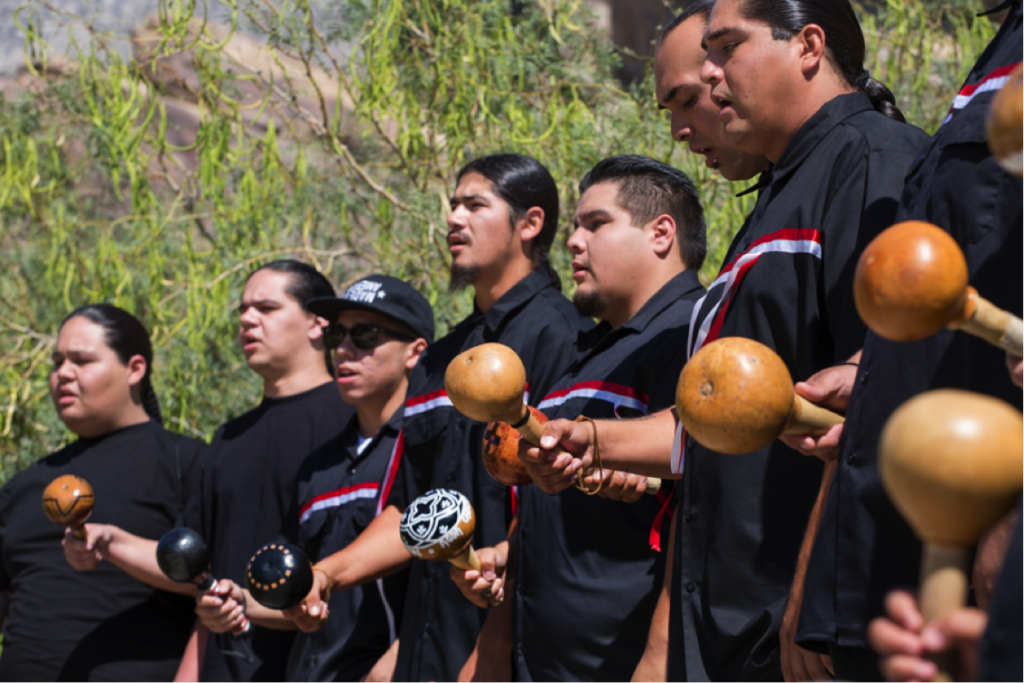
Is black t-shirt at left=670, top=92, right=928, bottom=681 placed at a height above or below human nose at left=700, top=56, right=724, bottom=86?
below

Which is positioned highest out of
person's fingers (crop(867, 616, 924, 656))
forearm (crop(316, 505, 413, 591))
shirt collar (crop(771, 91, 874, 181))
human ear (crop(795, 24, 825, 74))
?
human ear (crop(795, 24, 825, 74))

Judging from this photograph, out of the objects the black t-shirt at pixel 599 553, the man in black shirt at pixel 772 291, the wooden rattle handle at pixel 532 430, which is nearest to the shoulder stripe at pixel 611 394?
the black t-shirt at pixel 599 553

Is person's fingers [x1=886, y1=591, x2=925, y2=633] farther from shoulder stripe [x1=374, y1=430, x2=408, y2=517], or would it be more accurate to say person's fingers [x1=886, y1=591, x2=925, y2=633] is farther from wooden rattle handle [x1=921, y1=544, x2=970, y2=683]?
shoulder stripe [x1=374, y1=430, x2=408, y2=517]

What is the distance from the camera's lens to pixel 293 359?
409 centimetres

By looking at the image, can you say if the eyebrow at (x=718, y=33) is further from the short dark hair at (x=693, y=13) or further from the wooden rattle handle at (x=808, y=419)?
the wooden rattle handle at (x=808, y=419)

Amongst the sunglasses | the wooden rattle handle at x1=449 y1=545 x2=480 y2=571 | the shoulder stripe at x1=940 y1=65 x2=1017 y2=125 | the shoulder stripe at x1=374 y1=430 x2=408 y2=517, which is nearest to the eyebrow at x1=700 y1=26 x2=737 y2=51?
the shoulder stripe at x1=940 y1=65 x2=1017 y2=125

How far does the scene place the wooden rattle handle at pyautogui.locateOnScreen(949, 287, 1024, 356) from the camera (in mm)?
924

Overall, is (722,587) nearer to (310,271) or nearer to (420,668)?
(420,668)

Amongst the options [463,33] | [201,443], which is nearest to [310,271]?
[201,443]

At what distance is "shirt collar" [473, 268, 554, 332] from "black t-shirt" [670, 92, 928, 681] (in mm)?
1288

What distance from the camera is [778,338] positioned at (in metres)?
1.79

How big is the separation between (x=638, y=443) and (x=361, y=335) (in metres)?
1.88

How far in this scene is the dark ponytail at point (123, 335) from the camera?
4.23m

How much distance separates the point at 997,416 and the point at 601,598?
5.61 ft
